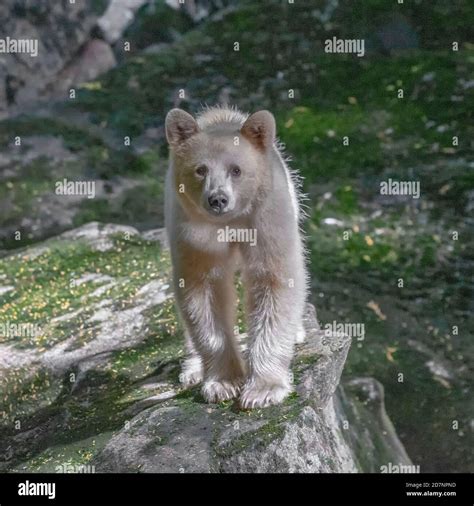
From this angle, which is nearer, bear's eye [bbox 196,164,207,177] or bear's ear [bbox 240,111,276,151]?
bear's eye [bbox 196,164,207,177]

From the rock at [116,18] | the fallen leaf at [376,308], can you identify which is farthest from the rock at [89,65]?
the fallen leaf at [376,308]

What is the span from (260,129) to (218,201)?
1.94 ft

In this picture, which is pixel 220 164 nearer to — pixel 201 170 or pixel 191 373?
pixel 201 170

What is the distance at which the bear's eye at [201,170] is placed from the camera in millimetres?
5332

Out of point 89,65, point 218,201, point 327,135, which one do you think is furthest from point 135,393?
point 89,65

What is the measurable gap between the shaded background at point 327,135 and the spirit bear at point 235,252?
3.22 metres

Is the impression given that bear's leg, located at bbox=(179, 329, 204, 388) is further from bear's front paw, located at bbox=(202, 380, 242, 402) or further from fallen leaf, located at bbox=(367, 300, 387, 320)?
fallen leaf, located at bbox=(367, 300, 387, 320)

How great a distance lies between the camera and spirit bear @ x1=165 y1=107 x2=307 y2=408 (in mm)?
5387

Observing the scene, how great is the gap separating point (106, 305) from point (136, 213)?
5220mm

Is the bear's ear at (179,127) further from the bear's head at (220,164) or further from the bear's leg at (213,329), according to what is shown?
the bear's leg at (213,329)

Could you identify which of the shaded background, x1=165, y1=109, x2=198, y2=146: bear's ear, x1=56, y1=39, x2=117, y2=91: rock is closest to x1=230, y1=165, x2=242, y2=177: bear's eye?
x1=165, y1=109, x2=198, y2=146: bear's ear
